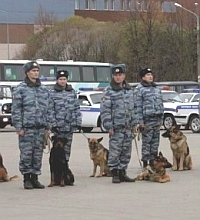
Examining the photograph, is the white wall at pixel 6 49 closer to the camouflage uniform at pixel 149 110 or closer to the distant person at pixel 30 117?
the camouflage uniform at pixel 149 110

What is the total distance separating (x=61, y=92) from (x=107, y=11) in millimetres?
85203

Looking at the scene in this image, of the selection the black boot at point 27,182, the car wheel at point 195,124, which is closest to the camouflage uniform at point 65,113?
the black boot at point 27,182

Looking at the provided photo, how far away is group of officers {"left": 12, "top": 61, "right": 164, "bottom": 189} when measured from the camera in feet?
40.0

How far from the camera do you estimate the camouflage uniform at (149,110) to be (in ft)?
45.8

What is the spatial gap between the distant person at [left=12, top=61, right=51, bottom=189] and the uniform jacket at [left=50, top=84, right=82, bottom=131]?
1.73 feet

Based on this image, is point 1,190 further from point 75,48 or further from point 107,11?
point 107,11

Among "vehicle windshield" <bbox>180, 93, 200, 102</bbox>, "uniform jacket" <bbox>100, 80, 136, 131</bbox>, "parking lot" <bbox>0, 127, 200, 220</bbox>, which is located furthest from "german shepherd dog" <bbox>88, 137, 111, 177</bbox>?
"vehicle windshield" <bbox>180, 93, 200, 102</bbox>

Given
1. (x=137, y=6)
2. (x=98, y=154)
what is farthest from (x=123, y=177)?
(x=137, y=6)

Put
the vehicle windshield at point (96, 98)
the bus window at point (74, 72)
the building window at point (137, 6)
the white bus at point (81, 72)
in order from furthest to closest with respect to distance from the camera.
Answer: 1. the building window at point (137, 6)
2. the bus window at point (74, 72)
3. the white bus at point (81, 72)
4. the vehicle windshield at point (96, 98)

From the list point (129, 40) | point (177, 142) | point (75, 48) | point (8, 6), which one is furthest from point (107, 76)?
point (8, 6)

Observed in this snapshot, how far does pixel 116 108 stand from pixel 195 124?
16.3 meters

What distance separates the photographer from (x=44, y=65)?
42.5 m

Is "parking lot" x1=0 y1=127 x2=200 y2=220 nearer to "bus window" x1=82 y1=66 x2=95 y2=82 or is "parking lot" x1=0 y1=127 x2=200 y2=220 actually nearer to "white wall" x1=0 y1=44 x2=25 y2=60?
"bus window" x1=82 y1=66 x2=95 y2=82

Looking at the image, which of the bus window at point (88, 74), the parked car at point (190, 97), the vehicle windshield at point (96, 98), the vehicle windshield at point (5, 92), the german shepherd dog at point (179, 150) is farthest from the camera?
the bus window at point (88, 74)
